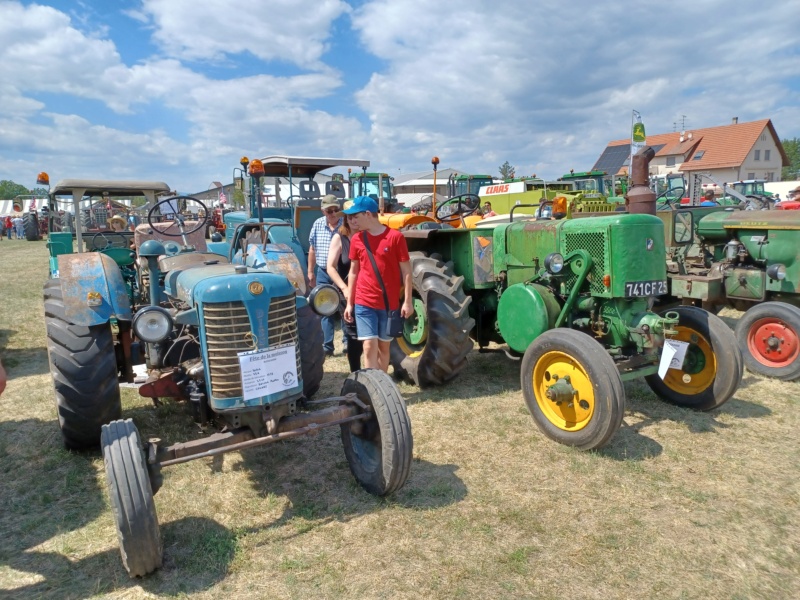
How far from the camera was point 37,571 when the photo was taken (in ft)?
8.01

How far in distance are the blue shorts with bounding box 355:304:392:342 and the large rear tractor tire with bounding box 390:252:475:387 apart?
0.52 meters

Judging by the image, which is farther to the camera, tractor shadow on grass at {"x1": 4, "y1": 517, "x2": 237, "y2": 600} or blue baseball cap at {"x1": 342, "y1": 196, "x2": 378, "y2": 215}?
blue baseball cap at {"x1": 342, "y1": 196, "x2": 378, "y2": 215}

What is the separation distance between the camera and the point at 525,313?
411 cm

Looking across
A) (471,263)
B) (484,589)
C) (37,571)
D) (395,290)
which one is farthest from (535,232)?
(37,571)

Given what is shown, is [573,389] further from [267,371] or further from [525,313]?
[267,371]

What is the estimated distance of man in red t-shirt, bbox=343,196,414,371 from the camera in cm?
383

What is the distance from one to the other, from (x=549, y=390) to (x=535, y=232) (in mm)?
1386

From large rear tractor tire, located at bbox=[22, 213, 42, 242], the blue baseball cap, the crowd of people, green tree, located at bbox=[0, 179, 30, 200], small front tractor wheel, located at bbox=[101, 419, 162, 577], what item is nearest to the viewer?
small front tractor wheel, located at bbox=[101, 419, 162, 577]

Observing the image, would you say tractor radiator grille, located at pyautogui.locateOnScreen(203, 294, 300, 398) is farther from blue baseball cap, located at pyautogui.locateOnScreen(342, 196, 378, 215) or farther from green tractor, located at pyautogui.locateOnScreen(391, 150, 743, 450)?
green tractor, located at pyautogui.locateOnScreen(391, 150, 743, 450)

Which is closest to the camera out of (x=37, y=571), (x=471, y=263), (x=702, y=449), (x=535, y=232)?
(x=37, y=571)

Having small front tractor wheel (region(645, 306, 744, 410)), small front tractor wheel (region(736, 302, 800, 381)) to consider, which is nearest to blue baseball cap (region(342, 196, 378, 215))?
small front tractor wheel (region(645, 306, 744, 410))

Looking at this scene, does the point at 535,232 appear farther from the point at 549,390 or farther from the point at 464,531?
the point at 464,531

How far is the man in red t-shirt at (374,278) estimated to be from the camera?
3828 mm

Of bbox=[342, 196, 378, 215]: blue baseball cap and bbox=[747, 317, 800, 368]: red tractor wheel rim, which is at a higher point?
bbox=[342, 196, 378, 215]: blue baseball cap
